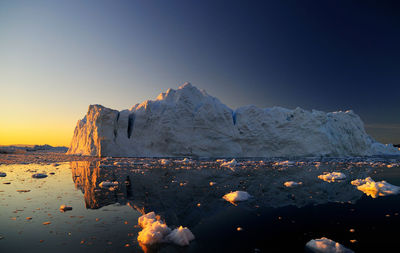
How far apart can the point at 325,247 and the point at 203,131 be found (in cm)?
2546

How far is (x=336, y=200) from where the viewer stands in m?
6.18

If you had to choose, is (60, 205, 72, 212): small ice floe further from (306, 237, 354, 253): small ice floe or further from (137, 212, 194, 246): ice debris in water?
(306, 237, 354, 253): small ice floe

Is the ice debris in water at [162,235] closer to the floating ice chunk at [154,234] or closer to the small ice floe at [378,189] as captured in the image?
the floating ice chunk at [154,234]

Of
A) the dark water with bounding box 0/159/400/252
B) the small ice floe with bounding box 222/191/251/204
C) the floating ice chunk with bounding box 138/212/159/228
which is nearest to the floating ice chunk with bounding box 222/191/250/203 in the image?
the small ice floe with bounding box 222/191/251/204

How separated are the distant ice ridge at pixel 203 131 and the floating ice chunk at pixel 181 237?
2416 cm

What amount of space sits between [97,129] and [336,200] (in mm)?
25798

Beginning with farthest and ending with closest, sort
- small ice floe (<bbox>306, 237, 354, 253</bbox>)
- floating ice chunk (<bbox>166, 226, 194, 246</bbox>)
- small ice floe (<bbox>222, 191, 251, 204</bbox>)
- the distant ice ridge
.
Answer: the distant ice ridge < small ice floe (<bbox>222, 191, 251, 204</bbox>) < floating ice chunk (<bbox>166, 226, 194, 246</bbox>) < small ice floe (<bbox>306, 237, 354, 253</bbox>)

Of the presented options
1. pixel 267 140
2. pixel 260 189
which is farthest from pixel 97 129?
pixel 260 189

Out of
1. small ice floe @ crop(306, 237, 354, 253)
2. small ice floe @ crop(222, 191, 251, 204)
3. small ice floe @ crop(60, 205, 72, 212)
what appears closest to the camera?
small ice floe @ crop(306, 237, 354, 253)

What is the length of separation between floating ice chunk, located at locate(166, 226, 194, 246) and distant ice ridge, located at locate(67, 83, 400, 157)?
79.3ft

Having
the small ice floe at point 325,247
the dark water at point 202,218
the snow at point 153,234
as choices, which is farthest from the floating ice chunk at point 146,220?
the small ice floe at point 325,247

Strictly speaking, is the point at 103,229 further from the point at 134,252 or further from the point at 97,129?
the point at 97,129

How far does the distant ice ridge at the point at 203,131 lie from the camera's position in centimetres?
2733

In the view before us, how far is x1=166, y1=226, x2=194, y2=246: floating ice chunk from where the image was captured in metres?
3.35
